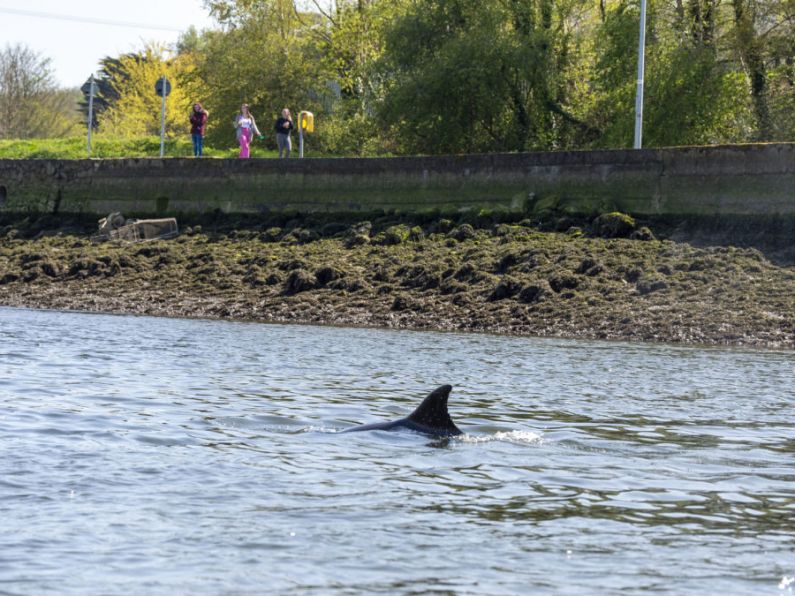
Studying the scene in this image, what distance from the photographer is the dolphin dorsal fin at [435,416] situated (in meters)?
12.2

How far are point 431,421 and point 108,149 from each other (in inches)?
1745

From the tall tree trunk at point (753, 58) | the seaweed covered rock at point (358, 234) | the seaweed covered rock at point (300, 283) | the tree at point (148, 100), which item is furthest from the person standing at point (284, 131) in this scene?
the tree at point (148, 100)

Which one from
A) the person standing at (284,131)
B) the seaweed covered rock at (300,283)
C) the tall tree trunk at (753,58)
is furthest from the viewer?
the tall tree trunk at (753,58)

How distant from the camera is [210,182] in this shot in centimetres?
3497

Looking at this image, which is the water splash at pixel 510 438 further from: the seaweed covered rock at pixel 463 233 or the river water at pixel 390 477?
the seaweed covered rock at pixel 463 233

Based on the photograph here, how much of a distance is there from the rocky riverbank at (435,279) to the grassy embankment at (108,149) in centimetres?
1848

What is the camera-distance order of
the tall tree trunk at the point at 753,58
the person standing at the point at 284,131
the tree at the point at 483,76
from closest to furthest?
1. the person standing at the point at 284,131
2. the tall tree trunk at the point at 753,58
3. the tree at the point at 483,76

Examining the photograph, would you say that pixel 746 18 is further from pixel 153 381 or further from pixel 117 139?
pixel 117 139

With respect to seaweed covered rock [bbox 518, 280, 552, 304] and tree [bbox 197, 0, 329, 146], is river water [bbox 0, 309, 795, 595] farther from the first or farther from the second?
tree [bbox 197, 0, 329, 146]

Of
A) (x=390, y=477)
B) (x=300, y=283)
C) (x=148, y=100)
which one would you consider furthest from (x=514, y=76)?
(x=148, y=100)

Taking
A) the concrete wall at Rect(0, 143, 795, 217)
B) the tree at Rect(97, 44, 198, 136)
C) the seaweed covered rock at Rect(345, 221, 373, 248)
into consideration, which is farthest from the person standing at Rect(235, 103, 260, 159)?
the tree at Rect(97, 44, 198, 136)

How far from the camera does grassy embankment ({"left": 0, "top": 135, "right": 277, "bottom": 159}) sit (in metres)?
51.8

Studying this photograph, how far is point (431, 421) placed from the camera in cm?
1238

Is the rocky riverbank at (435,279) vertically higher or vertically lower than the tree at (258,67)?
lower
